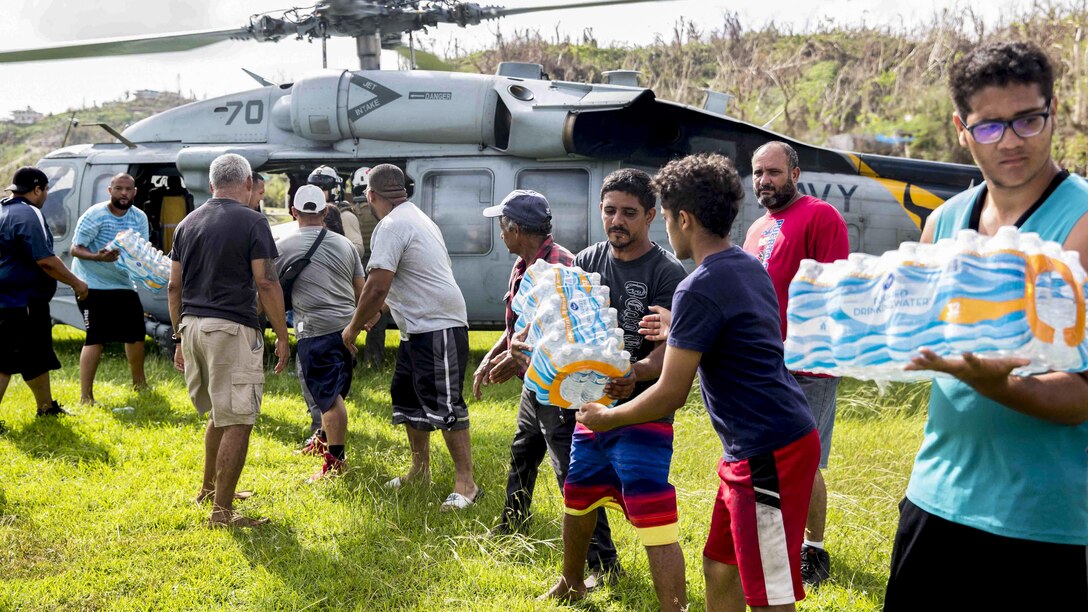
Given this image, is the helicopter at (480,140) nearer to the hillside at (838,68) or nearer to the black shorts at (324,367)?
the black shorts at (324,367)

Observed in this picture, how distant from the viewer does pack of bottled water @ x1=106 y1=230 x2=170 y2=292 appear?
6844 mm

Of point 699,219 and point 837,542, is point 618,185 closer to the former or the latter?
point 699,219

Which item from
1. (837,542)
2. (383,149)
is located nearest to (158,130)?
(383,149)

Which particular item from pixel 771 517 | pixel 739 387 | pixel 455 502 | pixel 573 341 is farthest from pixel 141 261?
pixel 771 517

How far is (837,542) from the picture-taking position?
445 cm

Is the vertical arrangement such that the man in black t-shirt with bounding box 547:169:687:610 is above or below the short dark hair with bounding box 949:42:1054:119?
below

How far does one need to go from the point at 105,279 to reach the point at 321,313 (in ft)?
9.46

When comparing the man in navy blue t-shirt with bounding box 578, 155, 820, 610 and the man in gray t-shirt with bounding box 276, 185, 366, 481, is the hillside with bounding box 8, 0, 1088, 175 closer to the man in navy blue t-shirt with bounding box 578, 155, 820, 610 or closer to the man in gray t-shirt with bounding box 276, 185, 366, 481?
the man in gray t-shirt with bounding box 276, 185, 366, 481

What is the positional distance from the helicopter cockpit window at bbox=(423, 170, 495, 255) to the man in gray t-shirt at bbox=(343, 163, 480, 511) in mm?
3127

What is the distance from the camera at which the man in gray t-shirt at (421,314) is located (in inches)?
202

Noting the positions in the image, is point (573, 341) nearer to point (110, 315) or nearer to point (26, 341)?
point (26, 341)

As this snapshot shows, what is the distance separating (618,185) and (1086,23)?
16.9 meters

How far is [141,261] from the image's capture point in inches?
269

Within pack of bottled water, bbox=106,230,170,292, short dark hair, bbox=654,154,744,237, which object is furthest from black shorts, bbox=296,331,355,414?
short dark hair, bbox=654,154,744,237
